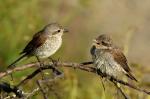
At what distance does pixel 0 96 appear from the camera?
3.12 metres

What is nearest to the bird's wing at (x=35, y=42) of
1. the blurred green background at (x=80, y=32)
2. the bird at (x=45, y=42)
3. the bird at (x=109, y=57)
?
the bird at (x=45, y=42)

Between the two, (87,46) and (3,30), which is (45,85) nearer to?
(3,30)

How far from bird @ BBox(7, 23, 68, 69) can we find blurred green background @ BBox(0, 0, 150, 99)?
0.32m

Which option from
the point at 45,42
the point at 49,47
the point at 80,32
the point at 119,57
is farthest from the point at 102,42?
the point at 80,32

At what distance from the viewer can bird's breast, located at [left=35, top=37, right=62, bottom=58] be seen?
716 centimetres

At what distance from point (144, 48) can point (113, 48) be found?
7.47m

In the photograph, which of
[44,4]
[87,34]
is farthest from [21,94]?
[44,4]

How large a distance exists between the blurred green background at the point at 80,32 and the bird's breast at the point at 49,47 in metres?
0.29

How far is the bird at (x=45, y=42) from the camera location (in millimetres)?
6891

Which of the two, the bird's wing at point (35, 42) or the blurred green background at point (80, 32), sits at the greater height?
the bird's wing at point (35, 42)

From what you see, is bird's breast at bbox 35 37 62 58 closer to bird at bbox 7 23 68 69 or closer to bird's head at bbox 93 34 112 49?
bird at bbox 7 23 68 69

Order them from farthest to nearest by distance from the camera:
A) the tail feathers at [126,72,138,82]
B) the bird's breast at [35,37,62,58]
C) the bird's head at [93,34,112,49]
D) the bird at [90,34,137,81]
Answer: the bird's breast at [35,37,62,58], the bird's head at [93,34,112,49], the bird at [90,34,137,81], the tail feathers at [126,72,138,82]

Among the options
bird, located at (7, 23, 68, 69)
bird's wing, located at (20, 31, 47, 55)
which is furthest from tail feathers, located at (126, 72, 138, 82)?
bird, located at (7, 23, 68, 69)

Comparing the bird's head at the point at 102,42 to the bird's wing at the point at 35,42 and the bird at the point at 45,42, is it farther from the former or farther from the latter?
the bird at the point at 45,42
